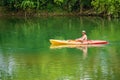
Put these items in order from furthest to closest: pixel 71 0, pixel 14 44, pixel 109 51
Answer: pixel 71 0 → pixel 14 44 → pixel 109 51

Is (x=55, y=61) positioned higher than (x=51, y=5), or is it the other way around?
(x=55, y=61)

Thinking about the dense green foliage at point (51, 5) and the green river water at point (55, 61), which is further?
the dense green foliage at point (51, 5)

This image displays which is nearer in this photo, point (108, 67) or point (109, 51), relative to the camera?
point (108, 67)

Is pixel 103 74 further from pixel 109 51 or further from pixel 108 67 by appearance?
pixel 109 51

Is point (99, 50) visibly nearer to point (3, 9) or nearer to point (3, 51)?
point (3, 51)

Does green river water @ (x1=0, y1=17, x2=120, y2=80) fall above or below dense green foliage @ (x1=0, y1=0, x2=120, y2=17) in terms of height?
above

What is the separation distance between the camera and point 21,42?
3806cm

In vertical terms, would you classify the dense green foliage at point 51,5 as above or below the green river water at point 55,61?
A: below

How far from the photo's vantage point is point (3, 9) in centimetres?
7662

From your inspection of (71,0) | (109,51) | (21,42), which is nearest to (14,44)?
(21,42)

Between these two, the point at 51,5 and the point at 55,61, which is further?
the point at 51,5

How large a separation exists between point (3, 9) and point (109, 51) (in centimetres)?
4731

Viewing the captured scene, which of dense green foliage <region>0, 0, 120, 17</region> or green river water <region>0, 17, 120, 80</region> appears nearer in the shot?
green river water <region>0, 17, 120, 80</region>

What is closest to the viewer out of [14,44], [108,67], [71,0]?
[108,67]
